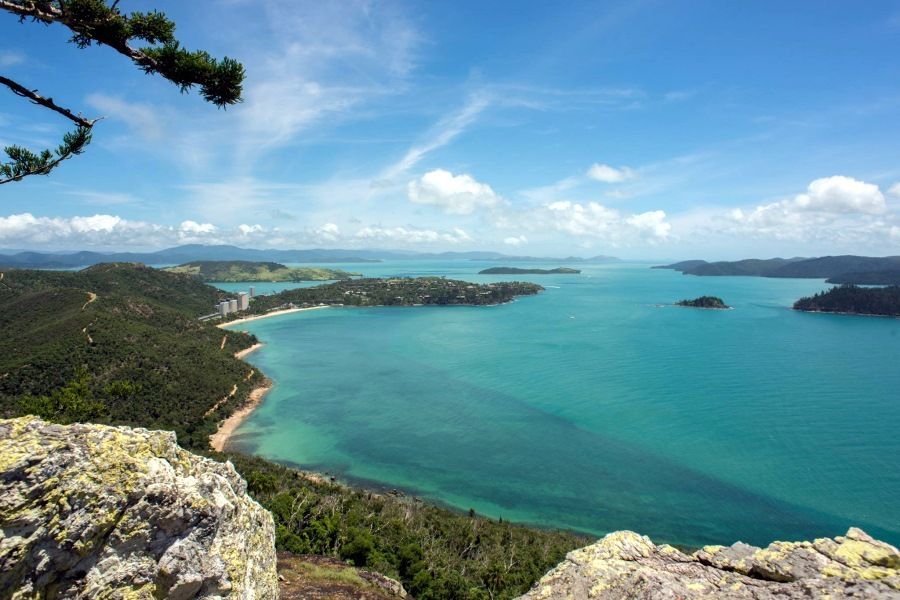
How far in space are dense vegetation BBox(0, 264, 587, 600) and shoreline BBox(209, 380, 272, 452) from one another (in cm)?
81

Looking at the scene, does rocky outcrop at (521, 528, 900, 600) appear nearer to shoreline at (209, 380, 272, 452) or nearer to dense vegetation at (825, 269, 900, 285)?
shoreline at (209, 380, 272, 452)

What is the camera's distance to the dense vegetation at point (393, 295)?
120 metres

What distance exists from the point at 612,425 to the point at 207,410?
34887mm

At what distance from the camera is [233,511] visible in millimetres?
6117

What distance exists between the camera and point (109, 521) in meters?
5.02

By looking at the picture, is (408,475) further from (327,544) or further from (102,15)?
(102,15)

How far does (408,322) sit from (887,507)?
79.8 metres

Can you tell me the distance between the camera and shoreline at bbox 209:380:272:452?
33.5 metres

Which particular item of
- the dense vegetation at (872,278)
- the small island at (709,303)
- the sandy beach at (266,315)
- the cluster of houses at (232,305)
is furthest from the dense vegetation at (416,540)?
the dense vegetation at (872,278)

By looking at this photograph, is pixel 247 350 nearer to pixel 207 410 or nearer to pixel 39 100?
pixel 207 410

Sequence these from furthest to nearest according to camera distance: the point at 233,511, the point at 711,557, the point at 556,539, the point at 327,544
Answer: the point at 556,539 → the point at 327,544 → the point at 711,557 → the point at 233,511

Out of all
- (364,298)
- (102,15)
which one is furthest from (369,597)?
(364,298)

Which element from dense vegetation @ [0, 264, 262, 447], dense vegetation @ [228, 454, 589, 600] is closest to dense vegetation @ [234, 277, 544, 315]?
dense vegetation @ [0, 264, 262, 447]

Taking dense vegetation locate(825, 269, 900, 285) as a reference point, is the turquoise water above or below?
below
